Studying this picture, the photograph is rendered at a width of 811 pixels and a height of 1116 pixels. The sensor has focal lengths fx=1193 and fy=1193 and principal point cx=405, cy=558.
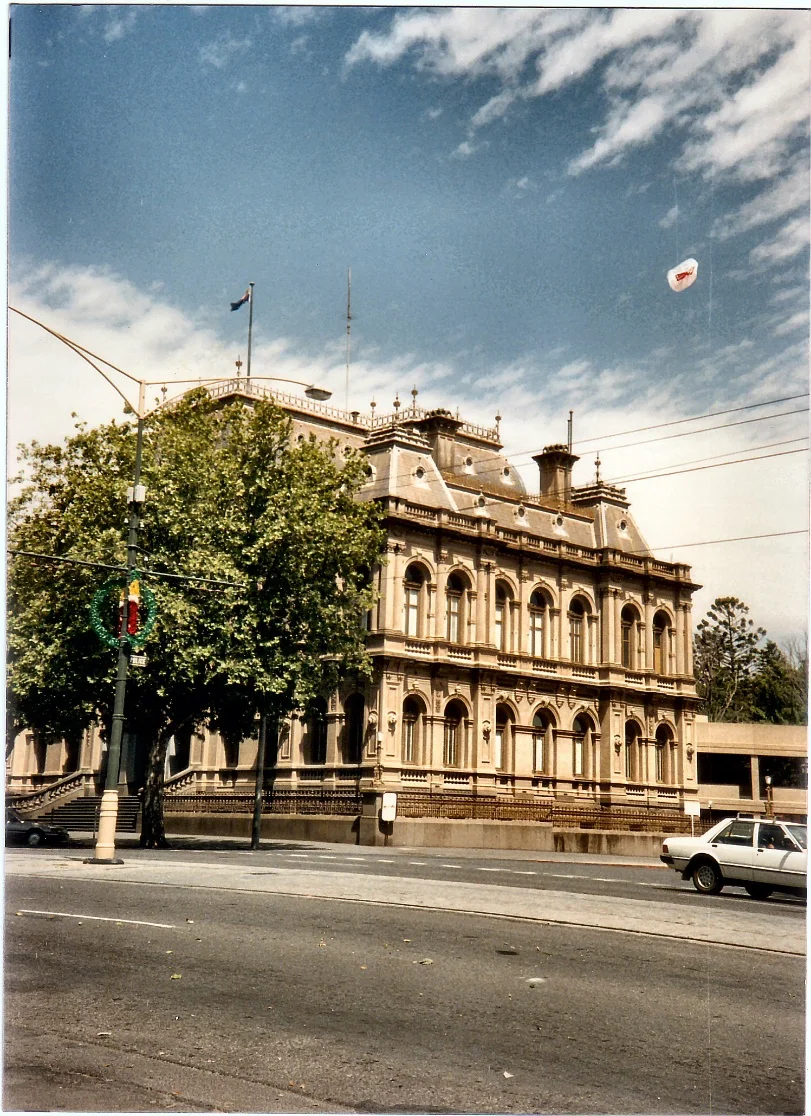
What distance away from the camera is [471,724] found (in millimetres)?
46688

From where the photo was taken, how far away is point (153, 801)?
30.6 m

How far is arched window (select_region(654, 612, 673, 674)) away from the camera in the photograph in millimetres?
51094

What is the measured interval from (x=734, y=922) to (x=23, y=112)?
514 inches

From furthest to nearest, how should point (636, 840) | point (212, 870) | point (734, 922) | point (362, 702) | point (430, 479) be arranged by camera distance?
point (430, 479)
point (362, 702)
point (636, 840)
point (212, 870)
point (734, 922)

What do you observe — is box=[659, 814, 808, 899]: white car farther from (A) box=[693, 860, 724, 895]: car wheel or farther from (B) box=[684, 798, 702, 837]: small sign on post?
(B) box=[684, 798, 702, 837]: small sign on post

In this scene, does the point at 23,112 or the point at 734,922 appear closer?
the point at 23,112

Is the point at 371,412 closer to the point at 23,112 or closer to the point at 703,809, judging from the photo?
the point at 703,809

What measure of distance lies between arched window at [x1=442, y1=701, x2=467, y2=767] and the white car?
2408 cm

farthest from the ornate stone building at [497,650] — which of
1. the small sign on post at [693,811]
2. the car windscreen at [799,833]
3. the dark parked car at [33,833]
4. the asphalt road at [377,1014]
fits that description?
the asphalt road at [377,1014]

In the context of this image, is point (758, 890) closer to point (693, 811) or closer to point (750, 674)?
point (750, 674)

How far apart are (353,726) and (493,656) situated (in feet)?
21.6

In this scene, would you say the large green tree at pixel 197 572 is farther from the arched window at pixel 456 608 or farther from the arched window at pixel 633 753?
the arched window at pixel 633 753

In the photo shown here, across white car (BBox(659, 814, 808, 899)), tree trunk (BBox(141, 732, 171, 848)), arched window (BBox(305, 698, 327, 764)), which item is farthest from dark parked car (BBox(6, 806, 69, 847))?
white car (BBox(659, 814, 808, 899))

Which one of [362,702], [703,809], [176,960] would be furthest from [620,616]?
[176,960]
